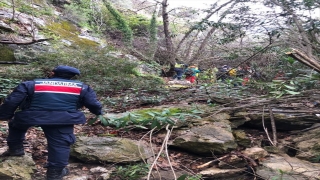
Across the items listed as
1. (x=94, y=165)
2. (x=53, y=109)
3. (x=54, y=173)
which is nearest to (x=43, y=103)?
(x=53, y=109)

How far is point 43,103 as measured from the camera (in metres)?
3.01

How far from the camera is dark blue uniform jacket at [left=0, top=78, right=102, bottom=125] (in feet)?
9.77

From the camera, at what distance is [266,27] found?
5719 millimetres

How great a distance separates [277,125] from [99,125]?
3190mm

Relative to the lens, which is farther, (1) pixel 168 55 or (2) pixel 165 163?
(1) pixel 168 55

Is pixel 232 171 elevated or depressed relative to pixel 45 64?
depressed

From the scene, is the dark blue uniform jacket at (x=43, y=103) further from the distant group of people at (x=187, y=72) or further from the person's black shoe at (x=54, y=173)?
the distant group of people at (x=187, y=72)

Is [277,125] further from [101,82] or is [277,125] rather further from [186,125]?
[101,82]

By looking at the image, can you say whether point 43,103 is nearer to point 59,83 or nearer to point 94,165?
point 59,83

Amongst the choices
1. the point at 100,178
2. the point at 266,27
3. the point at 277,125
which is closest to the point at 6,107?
the point at 100,178

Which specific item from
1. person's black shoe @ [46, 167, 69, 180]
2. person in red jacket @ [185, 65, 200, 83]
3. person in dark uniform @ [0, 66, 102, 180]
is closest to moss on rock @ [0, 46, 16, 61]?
person in red jacket @ [185, 65, 200, 83]

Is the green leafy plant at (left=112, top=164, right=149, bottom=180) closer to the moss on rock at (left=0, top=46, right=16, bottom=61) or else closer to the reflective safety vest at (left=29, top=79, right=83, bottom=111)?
the reflective safety vest at (left=29, top=79, right=83, bottom=111)

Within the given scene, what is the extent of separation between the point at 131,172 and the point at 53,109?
1.14 metres

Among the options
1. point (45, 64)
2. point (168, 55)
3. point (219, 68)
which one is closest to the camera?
point (45, 64)
